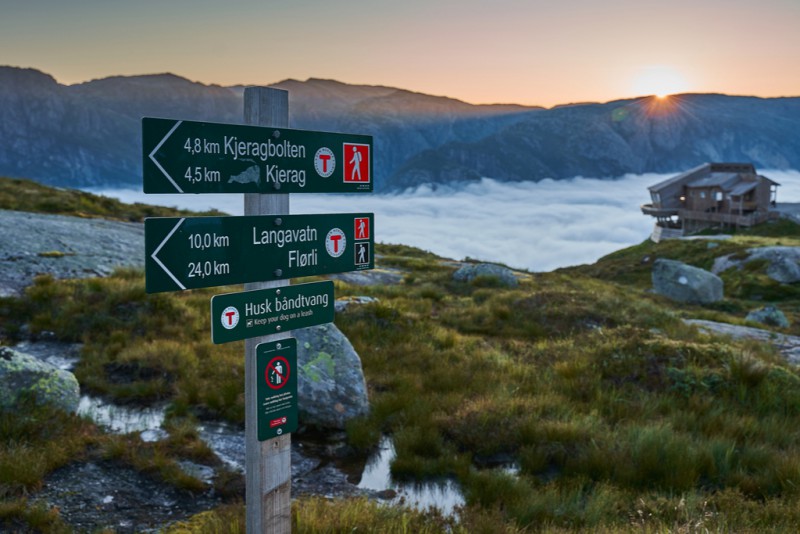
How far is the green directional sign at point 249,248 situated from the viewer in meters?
3.31

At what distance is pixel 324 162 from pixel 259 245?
0.81 metres

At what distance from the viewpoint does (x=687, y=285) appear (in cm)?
2839

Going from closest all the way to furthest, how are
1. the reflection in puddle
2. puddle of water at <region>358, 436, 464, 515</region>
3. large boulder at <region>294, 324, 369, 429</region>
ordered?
puddle of water at <region>358, 436, 464, 515</region> → the reflection in puddle → large boulder at <region>294, 324, 369, 429</region>

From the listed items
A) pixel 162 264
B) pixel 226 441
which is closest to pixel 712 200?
pixel 226 441

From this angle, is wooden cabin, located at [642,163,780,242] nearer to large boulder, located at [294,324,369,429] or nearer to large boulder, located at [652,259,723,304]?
large boulder, located at [652,259,723,304]

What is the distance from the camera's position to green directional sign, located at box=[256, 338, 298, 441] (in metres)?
3.71

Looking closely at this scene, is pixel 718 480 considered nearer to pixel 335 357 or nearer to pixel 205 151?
pixel 335 357

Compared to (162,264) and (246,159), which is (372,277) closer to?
(246,159)

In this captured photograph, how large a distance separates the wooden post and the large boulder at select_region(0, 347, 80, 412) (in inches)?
175

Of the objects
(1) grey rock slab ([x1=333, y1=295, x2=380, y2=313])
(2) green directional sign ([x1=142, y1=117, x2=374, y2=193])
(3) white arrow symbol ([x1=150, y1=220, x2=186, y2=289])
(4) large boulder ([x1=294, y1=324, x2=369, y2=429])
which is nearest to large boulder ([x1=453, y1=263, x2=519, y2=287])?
(1) grey rock slab ([x1=333, y1=295, x2=380, y2=313])

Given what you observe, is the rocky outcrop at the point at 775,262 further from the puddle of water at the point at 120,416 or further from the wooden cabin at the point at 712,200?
the puddle of water at the point at 120,416

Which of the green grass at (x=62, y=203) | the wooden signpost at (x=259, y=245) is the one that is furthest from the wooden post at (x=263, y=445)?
the green grass at (x=62, y=203)

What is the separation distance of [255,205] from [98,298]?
1001cm

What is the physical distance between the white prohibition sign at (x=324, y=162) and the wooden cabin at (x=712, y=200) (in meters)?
74.0
